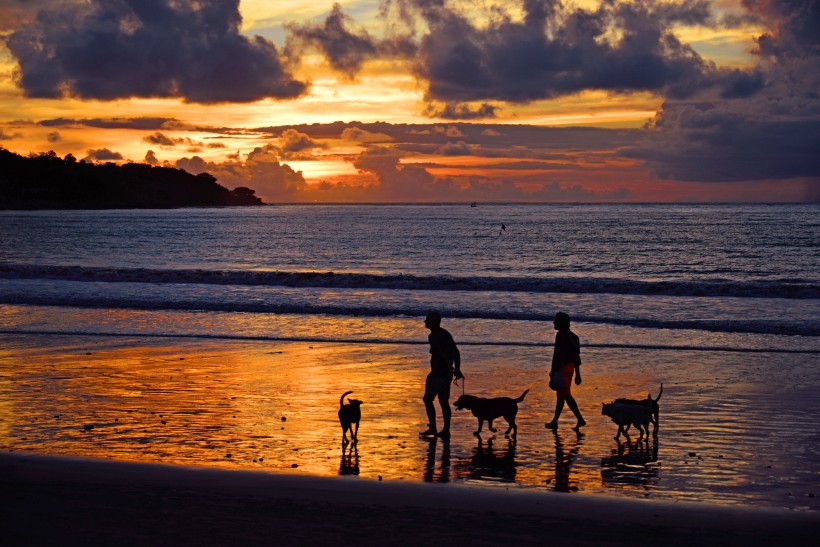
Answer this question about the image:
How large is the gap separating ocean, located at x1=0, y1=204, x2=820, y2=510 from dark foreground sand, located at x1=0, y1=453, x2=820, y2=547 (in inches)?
28.5

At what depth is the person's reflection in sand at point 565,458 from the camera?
30.7 ft

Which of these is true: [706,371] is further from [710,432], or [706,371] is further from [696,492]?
[696,492]

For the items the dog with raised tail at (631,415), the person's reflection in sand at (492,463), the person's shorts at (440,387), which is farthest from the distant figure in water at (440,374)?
the dog with raised tail at (631,415)

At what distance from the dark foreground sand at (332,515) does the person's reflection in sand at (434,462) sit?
0.43 metres

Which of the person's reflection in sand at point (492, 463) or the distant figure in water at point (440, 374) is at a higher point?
the distant figure in water at point (440, 374)

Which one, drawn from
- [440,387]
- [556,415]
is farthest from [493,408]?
[556,415]

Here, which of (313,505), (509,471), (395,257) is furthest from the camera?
(395,257)

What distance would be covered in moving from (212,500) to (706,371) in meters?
11.9

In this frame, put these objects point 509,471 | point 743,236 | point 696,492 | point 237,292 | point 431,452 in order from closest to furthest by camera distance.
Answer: point 696,492 → point 509,471 → point 431,452 → point 237,292 → point 743,236

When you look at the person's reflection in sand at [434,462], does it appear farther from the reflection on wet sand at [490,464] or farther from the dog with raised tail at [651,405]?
the dog with raised tail at [651,405]

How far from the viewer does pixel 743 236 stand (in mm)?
97750

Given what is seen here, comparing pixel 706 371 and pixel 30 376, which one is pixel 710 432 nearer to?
pixel 706 371

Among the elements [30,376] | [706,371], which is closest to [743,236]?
[706,371]

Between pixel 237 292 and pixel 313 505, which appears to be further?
pixel 237 292
